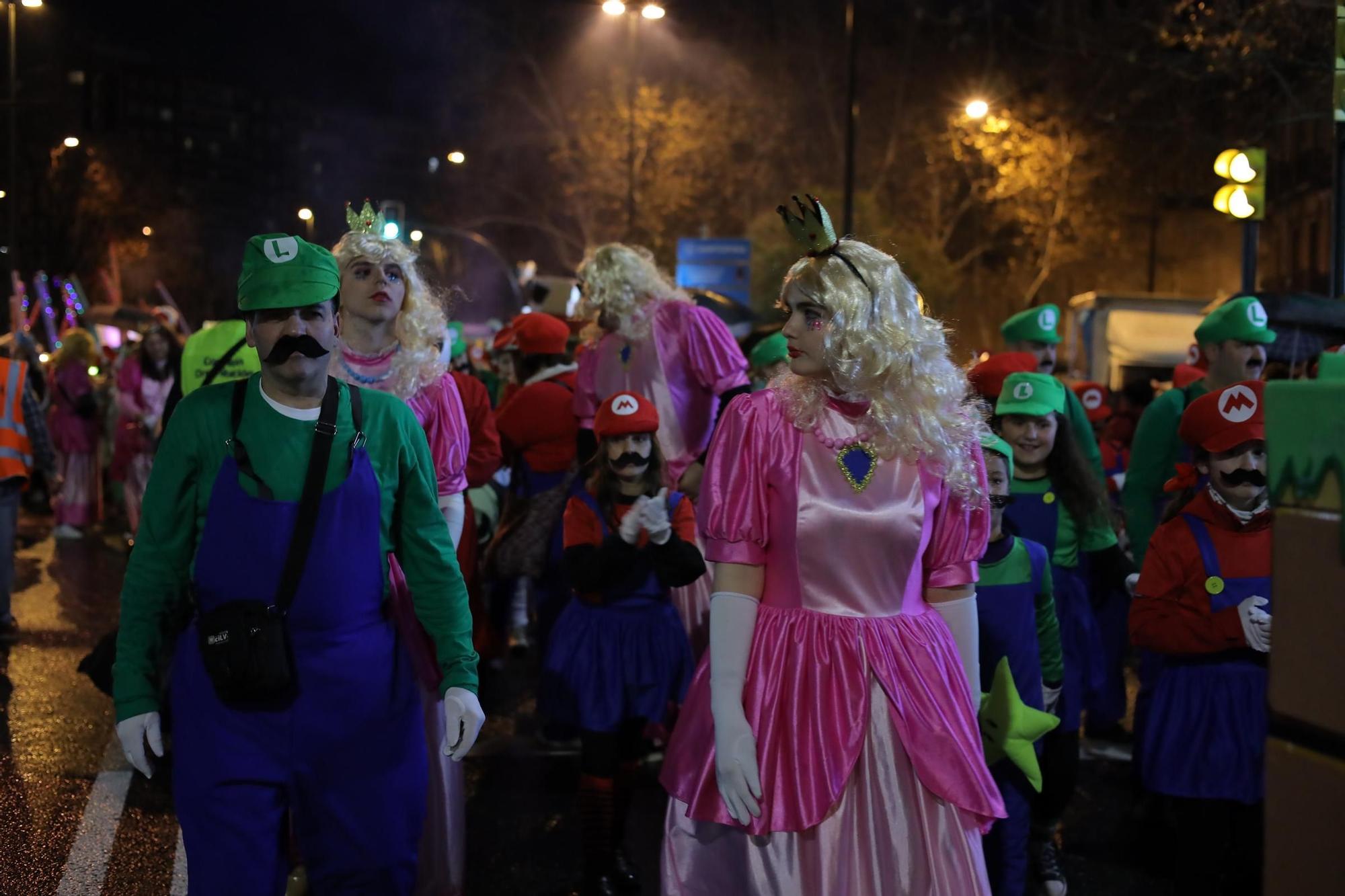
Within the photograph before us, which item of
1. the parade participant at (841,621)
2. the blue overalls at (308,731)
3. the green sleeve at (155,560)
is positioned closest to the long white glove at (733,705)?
the parade participant at (841,621)

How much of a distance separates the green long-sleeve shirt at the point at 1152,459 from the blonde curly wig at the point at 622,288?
2.29m

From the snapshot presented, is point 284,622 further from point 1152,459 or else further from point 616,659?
point 1152,459

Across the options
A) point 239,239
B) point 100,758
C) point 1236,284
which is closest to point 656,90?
point 1236,284

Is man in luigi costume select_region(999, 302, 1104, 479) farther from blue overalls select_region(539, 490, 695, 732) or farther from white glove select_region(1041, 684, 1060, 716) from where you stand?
blue overalls select_region(539, 490, 695, 732)

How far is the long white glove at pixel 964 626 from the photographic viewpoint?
3627 mm

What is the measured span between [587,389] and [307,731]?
4200 millimetres

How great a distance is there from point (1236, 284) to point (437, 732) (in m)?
52.1

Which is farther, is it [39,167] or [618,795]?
[39,167]

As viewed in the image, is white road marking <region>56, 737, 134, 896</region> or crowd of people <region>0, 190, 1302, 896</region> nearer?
crowd of people <region>0, 190, 1302, 896</region>

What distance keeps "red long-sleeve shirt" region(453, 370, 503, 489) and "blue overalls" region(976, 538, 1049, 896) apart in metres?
2.36

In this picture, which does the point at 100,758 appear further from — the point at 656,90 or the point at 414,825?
the point at 656,90

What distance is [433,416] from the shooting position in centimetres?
538

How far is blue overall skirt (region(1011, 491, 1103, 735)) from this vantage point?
6000 millimetres

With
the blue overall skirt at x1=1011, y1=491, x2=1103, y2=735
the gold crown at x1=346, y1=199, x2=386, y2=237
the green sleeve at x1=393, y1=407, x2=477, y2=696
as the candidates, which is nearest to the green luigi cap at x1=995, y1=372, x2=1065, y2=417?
the blue overall skirt at x1=1011, y1=491, x2=1103, y2=735
